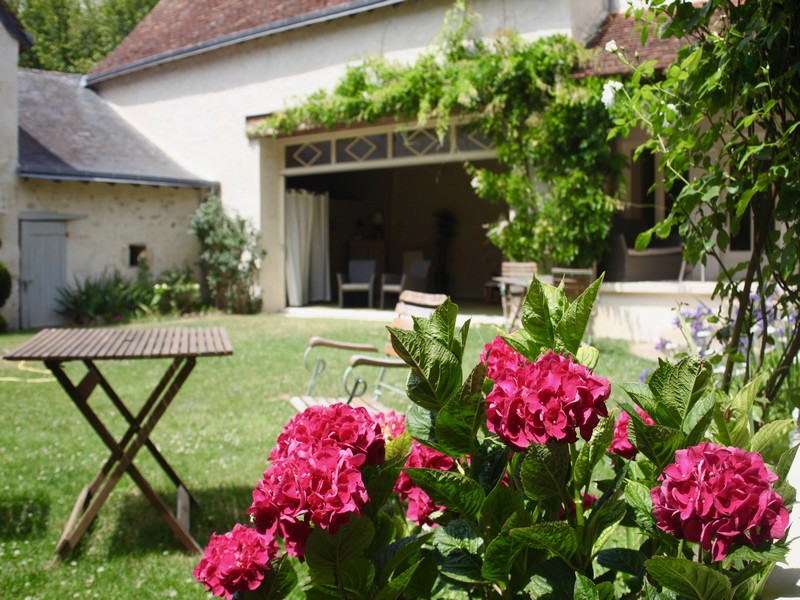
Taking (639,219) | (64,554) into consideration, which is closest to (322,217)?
(639,219)

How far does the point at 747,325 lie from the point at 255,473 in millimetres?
2751

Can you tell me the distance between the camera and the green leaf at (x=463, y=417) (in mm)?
1105

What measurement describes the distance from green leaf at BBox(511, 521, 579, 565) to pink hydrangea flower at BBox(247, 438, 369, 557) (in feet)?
0.79

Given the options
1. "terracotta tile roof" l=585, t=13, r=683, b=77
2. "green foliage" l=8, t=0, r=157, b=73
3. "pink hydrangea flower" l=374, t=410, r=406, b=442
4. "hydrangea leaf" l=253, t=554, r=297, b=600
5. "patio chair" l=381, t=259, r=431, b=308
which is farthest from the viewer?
"green foliage" l=8, t=0, r=157, b=73

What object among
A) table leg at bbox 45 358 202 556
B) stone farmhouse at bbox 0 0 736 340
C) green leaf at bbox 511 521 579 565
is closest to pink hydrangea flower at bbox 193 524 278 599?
green leaf at bbox 511 521 579 565

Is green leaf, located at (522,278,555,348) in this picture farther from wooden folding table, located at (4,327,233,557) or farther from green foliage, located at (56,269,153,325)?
green foliage, located at (56,269,153,325)

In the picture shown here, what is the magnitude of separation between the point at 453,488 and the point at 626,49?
856 cm

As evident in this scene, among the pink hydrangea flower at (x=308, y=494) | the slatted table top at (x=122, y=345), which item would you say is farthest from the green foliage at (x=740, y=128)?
the slatted table top at (x=122, y=345)

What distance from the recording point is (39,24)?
27875mm

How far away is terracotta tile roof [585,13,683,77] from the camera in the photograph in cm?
851

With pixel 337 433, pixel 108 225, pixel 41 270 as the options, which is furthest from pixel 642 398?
pixel 108 225

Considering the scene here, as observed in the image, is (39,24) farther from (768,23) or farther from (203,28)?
(768,23)

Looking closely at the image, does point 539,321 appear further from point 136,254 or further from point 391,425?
point 136,254

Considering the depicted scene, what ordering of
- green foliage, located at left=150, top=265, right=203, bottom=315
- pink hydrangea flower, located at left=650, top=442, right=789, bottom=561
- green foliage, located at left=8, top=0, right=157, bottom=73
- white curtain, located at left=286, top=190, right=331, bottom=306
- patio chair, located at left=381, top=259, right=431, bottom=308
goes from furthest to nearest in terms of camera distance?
green foliage, located at left=8, top=0, right=157, bottom=73
white curtain, located at left=286, top=190, right=331, bottom=306
patio chair, located at left=381, top=259, right=431, bottom=308
green foliage, located at left=150, top=265, right=203, bottom=315
pink hydrangea flower, located at left=650, top=442, right=789, bottom=561
